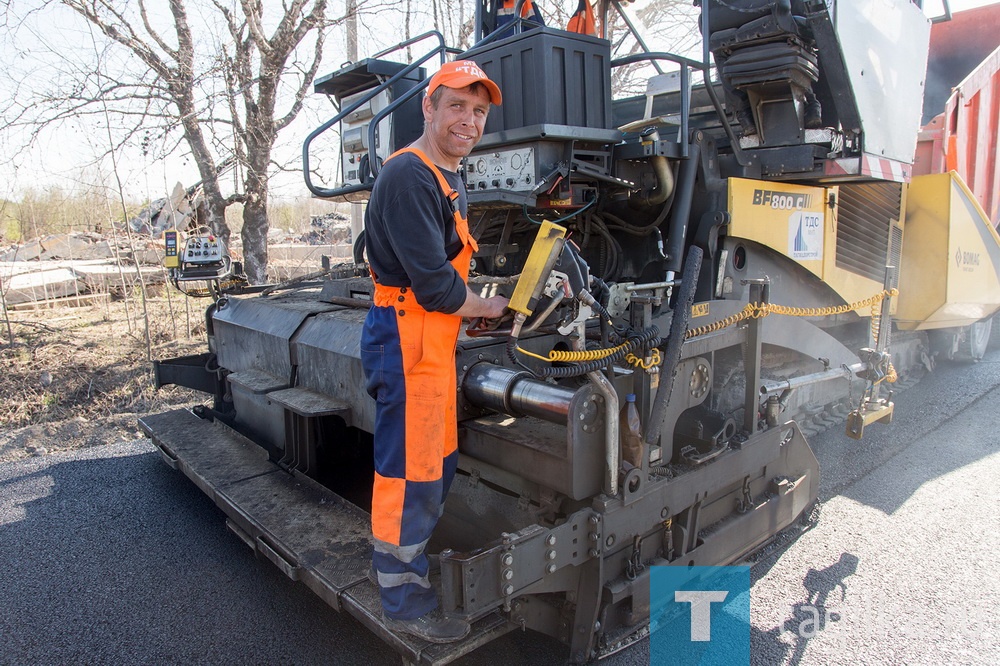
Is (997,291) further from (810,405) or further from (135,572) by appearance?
(135,572)

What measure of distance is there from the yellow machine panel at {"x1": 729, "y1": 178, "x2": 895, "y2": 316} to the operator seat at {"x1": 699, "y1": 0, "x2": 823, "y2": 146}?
0.33 meters

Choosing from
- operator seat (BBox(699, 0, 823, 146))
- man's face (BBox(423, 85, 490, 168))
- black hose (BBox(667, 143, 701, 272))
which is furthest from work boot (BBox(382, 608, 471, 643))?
operator seat (BBox(699, 0, 823, 146))

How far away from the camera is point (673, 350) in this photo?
265 centimetres

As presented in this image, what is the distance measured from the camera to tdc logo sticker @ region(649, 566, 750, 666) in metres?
2.73

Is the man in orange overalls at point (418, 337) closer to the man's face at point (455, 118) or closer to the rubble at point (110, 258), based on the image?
the man's face at point (455, 118)

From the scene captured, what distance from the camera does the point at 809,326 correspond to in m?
3.88

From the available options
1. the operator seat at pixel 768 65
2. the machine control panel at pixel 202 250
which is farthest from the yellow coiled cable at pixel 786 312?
the machine control panel at pixel 202 250

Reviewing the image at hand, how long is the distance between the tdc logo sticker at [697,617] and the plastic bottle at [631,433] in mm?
549

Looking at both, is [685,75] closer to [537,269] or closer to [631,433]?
[537,269]

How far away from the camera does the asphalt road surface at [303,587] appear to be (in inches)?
109

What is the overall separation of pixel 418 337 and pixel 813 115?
2.79m

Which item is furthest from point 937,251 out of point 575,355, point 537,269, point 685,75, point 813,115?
point 537,269

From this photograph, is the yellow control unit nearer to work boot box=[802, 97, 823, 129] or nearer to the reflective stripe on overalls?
the reflective stripe on overalls

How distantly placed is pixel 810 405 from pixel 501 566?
3162 mm
